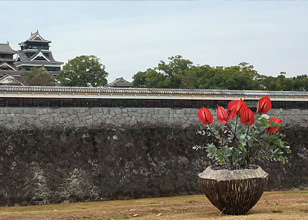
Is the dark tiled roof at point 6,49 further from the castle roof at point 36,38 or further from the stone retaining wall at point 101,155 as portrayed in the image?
the stone retaining wall at point 101,155

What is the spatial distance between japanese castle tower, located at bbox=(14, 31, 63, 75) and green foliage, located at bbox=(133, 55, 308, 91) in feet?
67.3

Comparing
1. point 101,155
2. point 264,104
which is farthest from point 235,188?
point 101,155

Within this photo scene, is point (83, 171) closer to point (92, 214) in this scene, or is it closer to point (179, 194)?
point (179, 194)

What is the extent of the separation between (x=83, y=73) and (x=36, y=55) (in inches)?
685

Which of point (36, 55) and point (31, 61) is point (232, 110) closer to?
point (31, 61)

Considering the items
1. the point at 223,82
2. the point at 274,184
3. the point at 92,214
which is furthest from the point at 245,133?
the point at 223,82

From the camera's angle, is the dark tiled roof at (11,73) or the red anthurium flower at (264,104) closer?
the red anthurium flower at (264,104)

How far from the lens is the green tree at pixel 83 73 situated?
55.6m

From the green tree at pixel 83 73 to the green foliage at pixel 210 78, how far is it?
532 cm

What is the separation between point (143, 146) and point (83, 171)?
3.27 meters

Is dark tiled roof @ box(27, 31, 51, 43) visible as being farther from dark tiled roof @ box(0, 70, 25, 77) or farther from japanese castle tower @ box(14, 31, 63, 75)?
dark tiled roof @ box(0, 70, 25, 77)

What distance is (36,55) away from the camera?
7019 centimetres

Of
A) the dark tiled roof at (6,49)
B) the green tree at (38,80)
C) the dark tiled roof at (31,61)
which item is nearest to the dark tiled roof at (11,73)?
the green tree at (38,80)

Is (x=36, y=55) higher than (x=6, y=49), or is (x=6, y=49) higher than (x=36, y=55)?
(x=36, y=55)
